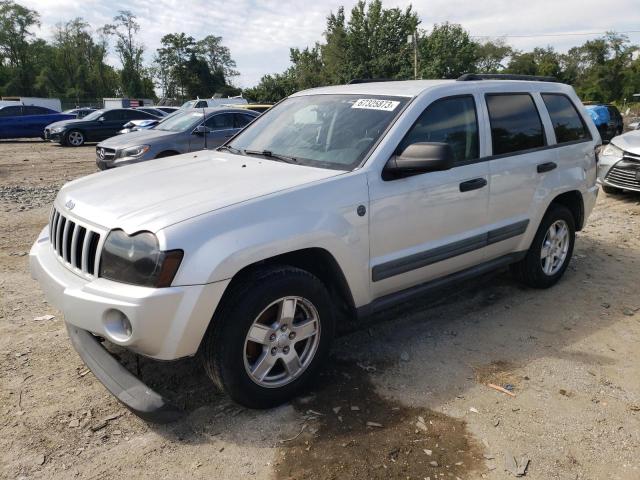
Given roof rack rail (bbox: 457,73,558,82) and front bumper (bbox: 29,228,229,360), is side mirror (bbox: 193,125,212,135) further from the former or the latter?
front bumper (bbox: 29,228,229,360)

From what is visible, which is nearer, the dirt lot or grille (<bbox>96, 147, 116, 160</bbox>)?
the dirt lot

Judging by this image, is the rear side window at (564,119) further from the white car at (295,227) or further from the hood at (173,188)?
the hood at (173,188)

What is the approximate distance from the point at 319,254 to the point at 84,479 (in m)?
1.62

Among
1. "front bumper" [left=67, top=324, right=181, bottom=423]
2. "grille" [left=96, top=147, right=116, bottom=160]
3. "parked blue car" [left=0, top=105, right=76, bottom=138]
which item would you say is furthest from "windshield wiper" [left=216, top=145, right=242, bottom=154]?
"parked blue car" [left=0, top=105, right=76, bottom=138]

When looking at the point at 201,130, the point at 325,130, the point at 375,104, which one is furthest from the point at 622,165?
the point at 201,130

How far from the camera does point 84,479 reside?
98.0 inches

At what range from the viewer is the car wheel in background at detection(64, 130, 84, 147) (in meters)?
18.6

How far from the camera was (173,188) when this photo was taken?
120 inches

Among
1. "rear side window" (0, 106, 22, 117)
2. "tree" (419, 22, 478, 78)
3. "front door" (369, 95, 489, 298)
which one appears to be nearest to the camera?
"front door" (369, 95, 489, 298)

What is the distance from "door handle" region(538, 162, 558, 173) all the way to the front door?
0.75 meters

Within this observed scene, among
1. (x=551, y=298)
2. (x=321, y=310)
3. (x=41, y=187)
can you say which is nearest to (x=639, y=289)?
(x=551, y=298)

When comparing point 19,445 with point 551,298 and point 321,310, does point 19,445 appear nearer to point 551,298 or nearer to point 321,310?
point 321,310

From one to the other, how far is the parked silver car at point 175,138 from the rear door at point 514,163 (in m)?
6.55

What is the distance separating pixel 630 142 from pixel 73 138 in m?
17.2
